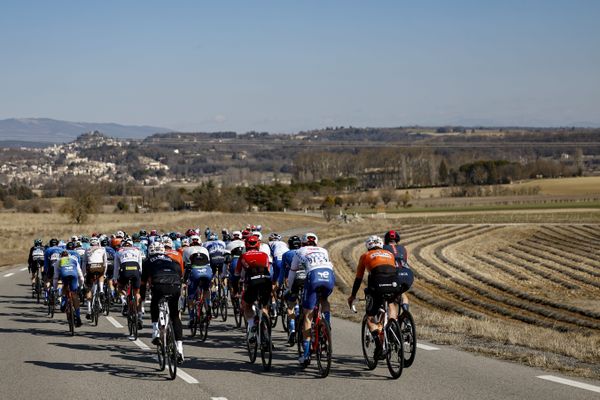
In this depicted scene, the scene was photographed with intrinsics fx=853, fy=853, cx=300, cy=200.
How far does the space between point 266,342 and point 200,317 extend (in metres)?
4.09

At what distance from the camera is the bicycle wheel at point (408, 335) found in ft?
39.0

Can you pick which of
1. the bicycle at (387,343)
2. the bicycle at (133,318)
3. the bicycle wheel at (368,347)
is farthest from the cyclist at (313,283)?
the bicycle at (133,318)

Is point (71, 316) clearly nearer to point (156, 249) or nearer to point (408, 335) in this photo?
point (156, 249)

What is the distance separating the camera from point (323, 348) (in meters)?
12.2

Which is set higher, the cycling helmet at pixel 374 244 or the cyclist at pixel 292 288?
the cycling helmet at pixel 374 244

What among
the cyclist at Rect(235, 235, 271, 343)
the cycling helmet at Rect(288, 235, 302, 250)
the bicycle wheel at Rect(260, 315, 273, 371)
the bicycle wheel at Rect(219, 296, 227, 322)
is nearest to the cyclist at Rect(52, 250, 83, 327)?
the bicycle wheel at Rect(219, 296, 227, 322)

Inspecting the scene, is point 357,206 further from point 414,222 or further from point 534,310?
point 534,310

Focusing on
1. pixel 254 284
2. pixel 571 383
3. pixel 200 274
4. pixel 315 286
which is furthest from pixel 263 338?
pixel 571 383

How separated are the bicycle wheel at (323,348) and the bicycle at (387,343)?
70 centimetres

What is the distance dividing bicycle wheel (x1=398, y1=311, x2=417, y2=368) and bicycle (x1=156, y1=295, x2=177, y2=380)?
3253 millimetres

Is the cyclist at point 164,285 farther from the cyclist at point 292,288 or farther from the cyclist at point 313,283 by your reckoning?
the cyclist at point 292,288

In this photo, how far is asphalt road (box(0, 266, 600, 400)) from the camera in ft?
35.7

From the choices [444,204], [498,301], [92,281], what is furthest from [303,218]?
[92,281]

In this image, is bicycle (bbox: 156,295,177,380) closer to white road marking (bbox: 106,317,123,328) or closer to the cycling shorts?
the cycling shorts
